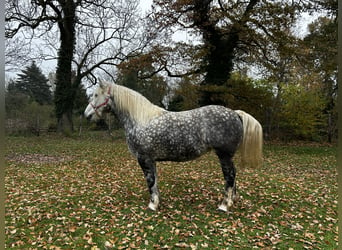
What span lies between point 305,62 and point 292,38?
1.65 meters

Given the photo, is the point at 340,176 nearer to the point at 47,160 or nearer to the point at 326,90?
the point at 47,160

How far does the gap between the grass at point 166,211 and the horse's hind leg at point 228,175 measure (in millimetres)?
197

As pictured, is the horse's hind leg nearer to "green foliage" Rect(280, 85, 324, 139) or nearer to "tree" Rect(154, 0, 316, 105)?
"tree" Rect(154, 0, 316, 105)

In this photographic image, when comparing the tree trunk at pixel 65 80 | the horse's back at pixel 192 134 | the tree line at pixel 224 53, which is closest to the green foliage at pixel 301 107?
the tree line at pixel 224 53

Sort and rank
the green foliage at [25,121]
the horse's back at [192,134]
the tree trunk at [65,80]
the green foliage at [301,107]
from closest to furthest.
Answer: the horse's back at [192,134]
the green foliage at [301,107]
the green foliage at [25,121]
the tree trunk at [65,80]

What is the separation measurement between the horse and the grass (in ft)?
1.86

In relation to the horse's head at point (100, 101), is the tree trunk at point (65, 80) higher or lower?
higher

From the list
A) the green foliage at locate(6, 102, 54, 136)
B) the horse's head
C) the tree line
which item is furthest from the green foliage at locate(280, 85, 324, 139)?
the green foliage at locate(6, 102, 54, 136)

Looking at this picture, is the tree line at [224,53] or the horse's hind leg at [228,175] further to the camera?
the tree line at [224,53]

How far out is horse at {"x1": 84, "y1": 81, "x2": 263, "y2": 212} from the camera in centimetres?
409

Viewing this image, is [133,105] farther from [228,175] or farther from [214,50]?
[214,50]

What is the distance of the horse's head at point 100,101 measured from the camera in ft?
14.2

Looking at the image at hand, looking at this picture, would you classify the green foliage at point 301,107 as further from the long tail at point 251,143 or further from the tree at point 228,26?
the long tail at point 251,143

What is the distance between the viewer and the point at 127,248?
3.41m
